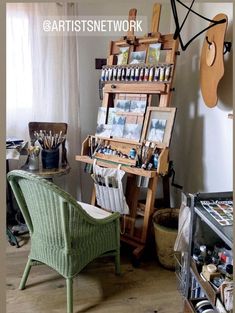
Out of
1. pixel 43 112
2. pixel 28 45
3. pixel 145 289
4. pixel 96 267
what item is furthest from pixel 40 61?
pixel 145 289

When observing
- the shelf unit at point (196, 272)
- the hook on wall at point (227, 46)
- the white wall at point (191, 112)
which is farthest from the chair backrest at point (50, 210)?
the hook on wall at point (227, 46)

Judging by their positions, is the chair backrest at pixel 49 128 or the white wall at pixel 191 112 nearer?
the white wall at pixel 191 112

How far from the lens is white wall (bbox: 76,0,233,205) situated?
193 cm

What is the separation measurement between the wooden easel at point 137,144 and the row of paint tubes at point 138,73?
0.03 metres

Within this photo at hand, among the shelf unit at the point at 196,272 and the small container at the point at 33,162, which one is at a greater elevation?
the small container at the point at 33,162

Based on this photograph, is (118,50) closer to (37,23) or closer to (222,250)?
(37,23)

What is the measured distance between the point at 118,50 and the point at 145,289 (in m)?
1.69

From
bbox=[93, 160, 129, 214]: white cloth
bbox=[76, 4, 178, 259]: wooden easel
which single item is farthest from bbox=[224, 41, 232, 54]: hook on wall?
bbox=[93, 160, 129, 214]: white cloth

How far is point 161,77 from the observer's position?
2.14 meters

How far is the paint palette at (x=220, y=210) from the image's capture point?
4.25 feet

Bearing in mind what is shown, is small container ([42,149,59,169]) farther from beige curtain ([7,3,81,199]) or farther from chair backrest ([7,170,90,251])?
chair backrest ([7,170,90,251])

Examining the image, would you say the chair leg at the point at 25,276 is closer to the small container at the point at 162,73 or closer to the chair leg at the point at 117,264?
the chair leg at the point at 117,264

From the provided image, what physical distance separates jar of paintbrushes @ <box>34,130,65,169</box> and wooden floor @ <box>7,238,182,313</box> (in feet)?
2.31

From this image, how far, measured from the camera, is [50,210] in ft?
5.19
